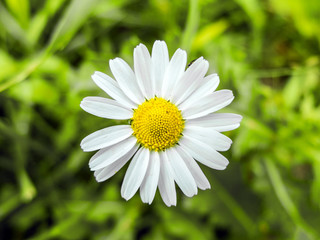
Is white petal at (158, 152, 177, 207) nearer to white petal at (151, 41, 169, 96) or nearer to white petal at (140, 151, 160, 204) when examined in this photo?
white petal at (140, 151, 160, 204)

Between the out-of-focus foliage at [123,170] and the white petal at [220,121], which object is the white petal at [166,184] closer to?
the white petal at [220,121]

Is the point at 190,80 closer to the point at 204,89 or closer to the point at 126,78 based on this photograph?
the point at 204,89

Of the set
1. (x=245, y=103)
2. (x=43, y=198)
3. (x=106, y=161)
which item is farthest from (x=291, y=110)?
(x=43, y=198)

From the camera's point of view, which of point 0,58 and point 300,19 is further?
point 300,19

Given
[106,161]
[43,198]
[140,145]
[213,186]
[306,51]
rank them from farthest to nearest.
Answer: [306,51]
[43,198]
[213,186]
[140,145]
[106,161]

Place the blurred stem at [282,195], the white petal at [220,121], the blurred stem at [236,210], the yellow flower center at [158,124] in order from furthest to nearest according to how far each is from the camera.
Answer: the blurred stem at [236,210]
the blurred stem at [282,195]
the yellow flower center at [158,124]
the white petal at [220,121]

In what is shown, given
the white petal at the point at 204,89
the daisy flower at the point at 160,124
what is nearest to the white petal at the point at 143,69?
the daisy flower at the point at 160,124

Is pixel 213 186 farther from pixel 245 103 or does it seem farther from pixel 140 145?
pixel 140 145
